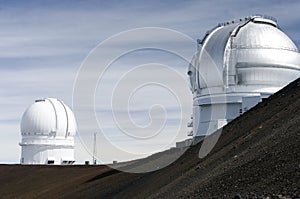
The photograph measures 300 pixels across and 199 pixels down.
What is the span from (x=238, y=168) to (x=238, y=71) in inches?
1192

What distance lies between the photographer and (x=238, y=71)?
166 feet

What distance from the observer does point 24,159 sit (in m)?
77.8

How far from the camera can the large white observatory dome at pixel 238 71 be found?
50.3 metres

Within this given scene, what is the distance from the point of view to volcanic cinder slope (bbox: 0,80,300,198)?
60.9ft

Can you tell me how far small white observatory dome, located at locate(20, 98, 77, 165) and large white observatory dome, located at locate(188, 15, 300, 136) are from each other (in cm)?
2761

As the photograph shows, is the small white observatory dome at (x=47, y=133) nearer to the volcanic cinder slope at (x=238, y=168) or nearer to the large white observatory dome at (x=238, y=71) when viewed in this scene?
the large white observatory dome at (x=238, y=71)

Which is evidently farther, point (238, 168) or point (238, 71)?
point (238, 71)

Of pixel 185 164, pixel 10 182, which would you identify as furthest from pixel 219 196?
pixel 10 182

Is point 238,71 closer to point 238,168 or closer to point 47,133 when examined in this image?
point 238,168

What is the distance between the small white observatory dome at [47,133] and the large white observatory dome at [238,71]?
27606 millimetres

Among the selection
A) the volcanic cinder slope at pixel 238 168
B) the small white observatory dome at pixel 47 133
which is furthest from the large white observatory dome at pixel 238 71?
the small white observatory dome at pixel 47 133

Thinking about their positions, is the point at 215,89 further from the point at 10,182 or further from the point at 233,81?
the point at 10,182

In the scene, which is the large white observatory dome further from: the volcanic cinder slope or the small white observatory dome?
the small white observatory dome

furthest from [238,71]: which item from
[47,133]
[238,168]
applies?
[47,133]
